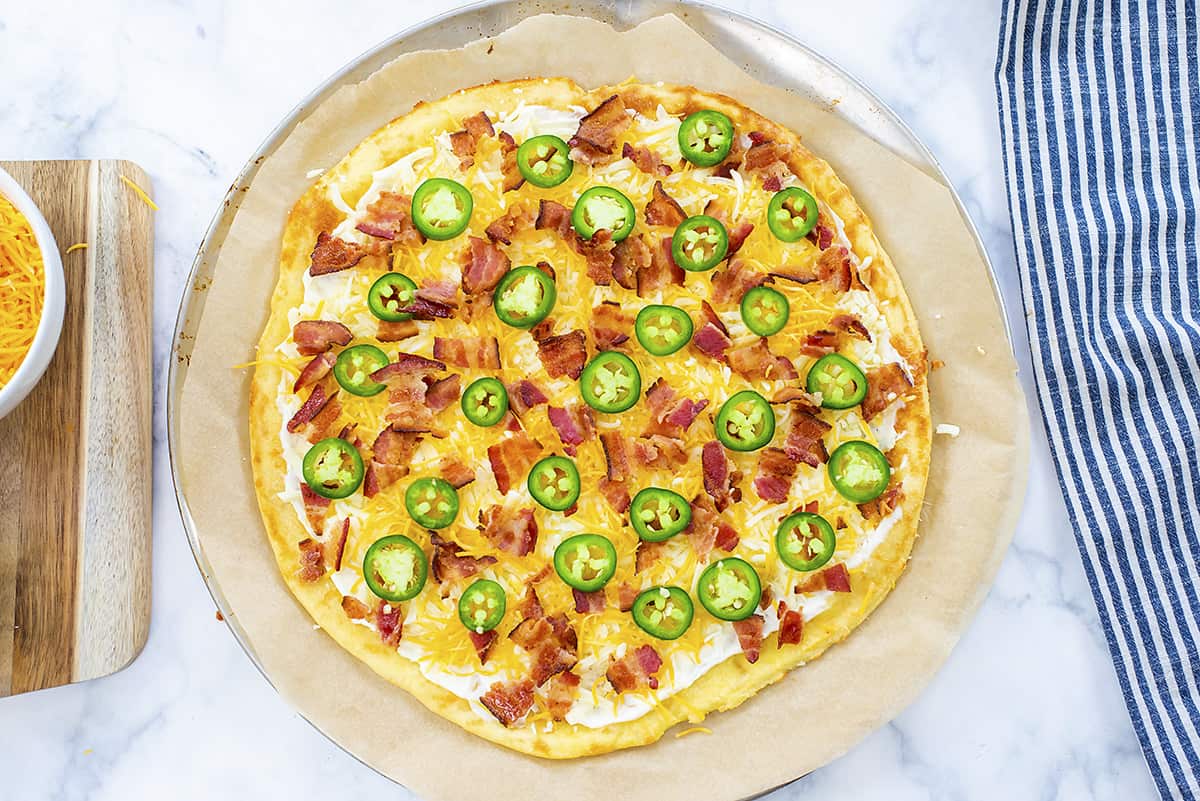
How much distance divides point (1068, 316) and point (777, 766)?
6.80 feet

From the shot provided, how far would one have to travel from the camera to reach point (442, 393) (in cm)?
427

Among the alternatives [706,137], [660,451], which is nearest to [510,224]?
[706,137]

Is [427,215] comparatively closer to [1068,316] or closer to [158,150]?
[158,150]

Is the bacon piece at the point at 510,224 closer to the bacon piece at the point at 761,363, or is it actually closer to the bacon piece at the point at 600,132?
the bacon piece at the point at 600,132

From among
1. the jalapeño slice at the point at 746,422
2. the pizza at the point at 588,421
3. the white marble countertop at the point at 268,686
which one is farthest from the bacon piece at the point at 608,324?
the white marble countertop at the point at 268,686

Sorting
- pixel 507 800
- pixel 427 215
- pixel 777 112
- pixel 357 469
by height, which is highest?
pixel 777 112

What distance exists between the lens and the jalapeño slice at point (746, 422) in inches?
166

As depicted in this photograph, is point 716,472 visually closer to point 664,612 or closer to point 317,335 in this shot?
point 664,612

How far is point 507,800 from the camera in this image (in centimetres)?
429

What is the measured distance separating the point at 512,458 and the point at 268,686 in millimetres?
1383

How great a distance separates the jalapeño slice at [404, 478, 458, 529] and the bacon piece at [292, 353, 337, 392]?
0.54m

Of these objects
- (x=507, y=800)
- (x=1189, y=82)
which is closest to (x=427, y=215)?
(x=507, y=800)

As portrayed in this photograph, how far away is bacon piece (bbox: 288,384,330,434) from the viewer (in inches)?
169

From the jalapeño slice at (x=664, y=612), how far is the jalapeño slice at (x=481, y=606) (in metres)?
0.50
